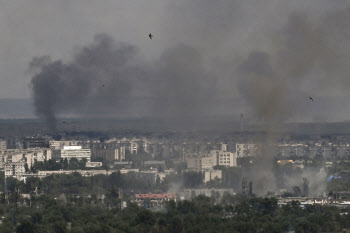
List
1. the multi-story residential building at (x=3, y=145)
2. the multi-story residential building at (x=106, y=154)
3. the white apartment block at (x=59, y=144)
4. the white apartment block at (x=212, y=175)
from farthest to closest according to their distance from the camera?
the multi-story residential building at (x=3, y=145)
the white apartment block at (x=59, y=144)
the multi-story residential building at (x=106, y=154)
the white apartment block at (x=212, y=175)

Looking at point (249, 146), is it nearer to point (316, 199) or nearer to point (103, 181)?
point (103, 181)

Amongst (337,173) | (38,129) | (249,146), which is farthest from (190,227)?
(38,129)

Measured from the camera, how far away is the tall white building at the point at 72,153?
90.3m

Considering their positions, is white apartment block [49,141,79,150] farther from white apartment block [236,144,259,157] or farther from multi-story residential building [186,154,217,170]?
multi-story residential building [186,154,217,170]

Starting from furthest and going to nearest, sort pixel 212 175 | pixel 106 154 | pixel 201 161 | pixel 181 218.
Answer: pixel 106 154 → pixel 201 161 → pixel 212 175 → pixel 181 218

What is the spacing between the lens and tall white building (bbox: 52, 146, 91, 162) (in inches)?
3556

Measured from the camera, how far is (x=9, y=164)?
78875 mm

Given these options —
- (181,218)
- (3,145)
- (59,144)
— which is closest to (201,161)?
(59,144)

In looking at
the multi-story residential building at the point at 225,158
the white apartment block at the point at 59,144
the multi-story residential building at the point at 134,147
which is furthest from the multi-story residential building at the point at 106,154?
the multi-story residential building at the point at 225,158

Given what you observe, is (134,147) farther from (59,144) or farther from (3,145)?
(3,145)

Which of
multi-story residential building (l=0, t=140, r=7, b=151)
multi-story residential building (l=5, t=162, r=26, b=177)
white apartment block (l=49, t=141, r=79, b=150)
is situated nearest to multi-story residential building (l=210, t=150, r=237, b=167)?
multi-story residential building (l=5, t=162, r=26, b=177)

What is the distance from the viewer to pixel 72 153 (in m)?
90.9

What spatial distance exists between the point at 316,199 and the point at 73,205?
12.6m

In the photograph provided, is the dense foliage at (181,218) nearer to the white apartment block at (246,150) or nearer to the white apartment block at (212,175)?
the white apartment block at (212,175)
